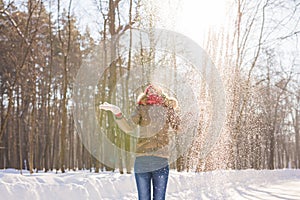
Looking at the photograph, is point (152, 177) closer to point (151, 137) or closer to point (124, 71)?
point (151, 137)

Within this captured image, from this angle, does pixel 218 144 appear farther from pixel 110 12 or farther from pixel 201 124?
pixel 110 12

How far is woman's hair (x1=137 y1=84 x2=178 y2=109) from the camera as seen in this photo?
3914mm

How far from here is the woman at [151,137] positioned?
12.7 feet

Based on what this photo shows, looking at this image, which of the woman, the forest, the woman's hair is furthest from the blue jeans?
the forest

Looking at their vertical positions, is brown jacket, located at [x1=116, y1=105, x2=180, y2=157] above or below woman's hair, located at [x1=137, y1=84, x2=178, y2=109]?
below

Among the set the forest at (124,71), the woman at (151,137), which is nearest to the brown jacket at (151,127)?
the woman at (151,137)

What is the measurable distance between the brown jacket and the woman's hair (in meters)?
0.04

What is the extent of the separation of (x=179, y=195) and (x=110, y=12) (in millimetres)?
6756

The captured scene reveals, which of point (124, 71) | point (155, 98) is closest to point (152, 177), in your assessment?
point (155, 98)

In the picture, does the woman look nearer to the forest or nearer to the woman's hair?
the woman's hair

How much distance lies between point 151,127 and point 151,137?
0.30 ft

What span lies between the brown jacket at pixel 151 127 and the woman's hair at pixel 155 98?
4 cm

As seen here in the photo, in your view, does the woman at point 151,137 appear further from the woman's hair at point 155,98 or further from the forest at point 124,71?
the forest at point 124,71

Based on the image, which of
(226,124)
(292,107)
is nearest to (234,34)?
(226,124)
